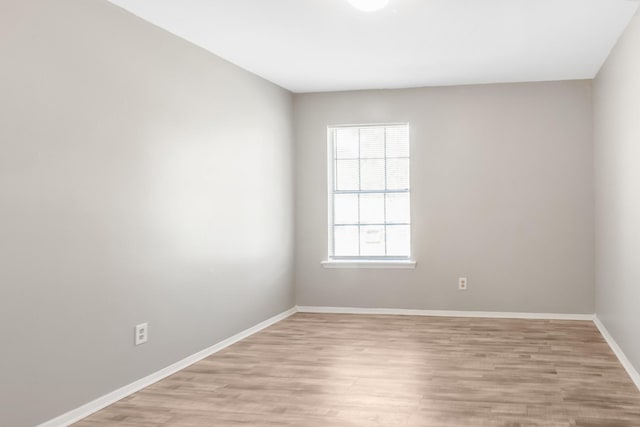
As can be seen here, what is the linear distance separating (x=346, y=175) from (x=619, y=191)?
3.02 m

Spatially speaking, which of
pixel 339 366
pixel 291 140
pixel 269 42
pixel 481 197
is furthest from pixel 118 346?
pixel 481 197

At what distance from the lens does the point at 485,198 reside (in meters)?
6.65

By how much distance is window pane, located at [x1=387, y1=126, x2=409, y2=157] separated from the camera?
6.93m

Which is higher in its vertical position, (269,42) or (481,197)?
(269,42)

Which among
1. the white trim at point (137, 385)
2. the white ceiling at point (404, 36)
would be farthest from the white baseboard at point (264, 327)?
the white ceiling at point (404, 36)

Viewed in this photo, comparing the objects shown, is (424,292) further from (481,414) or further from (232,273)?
(481,414)

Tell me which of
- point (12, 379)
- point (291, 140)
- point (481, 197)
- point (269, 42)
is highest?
point (269, 42)

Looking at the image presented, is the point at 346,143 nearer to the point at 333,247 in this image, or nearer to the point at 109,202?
the point at 333,247

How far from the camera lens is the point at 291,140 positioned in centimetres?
706

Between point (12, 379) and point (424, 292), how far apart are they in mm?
4540

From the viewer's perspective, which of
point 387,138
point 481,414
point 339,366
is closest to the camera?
point 481,414

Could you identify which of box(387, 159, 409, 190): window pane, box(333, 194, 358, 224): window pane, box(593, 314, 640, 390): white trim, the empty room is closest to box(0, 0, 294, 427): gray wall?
the empty room

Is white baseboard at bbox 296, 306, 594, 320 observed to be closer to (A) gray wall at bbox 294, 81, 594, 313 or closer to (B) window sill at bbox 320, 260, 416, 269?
(A) gray wall at bbox 294, 81, 594, 313

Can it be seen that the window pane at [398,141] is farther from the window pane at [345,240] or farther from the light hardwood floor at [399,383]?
the light hardwood floor at [399,383]
